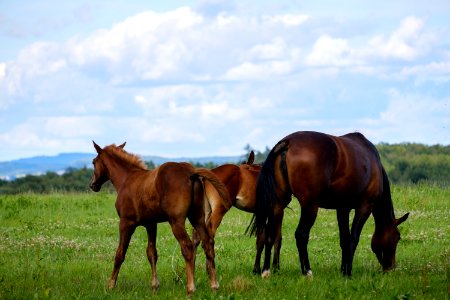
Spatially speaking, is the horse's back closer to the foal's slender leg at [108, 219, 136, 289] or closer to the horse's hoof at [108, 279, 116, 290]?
the foal's slender leg at [108, 219, 136, 289]

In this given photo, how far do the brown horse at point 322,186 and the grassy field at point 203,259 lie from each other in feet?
1.71

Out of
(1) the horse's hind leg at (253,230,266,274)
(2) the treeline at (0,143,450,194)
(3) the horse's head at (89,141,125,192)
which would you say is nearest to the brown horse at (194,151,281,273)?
(1) the horse's hind leg at (253,230,266,274)

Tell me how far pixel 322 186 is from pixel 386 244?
1.82 meters

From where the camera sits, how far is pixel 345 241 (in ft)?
42.2

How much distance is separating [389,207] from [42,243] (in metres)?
7.58

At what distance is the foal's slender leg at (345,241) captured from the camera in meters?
12.5

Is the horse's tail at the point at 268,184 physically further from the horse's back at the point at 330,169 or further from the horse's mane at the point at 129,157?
the horse's mane at the point at 129,157

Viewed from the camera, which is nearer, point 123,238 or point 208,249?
point 208,249

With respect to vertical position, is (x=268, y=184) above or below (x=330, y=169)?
below

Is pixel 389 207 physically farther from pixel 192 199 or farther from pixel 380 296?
pixel 192 199

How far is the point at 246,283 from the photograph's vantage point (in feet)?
37.1

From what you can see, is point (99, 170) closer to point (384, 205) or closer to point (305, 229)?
point (305, 229)

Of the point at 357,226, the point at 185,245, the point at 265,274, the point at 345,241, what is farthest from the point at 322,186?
the point at 185,245

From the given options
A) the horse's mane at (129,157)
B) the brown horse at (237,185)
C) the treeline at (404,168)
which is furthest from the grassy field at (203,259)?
the treeline at (404,168)
